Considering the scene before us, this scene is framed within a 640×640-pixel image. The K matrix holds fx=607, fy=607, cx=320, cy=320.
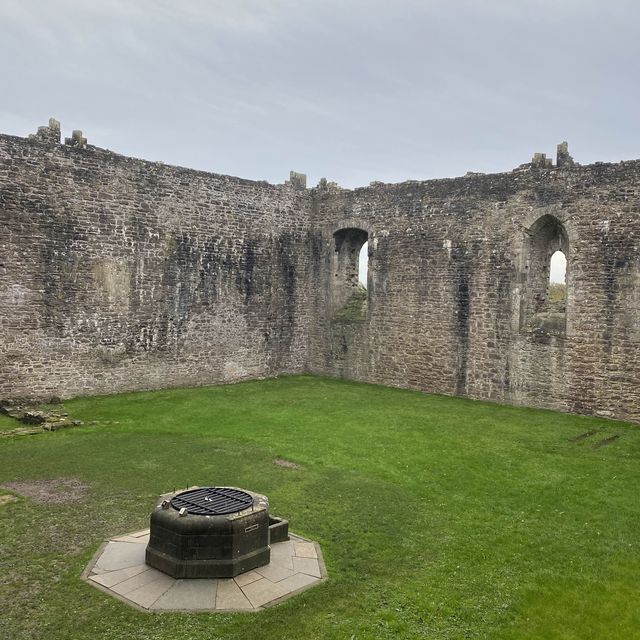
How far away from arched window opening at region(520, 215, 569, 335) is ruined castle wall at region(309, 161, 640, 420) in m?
0.09

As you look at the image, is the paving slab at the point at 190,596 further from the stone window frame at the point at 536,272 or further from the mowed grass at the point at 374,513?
the stone window frame at the point at 536,272

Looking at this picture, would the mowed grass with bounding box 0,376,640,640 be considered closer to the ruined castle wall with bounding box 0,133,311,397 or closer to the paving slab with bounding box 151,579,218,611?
the paving slab with bounding box 151,579,218,611

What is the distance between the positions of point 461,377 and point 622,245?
555cm

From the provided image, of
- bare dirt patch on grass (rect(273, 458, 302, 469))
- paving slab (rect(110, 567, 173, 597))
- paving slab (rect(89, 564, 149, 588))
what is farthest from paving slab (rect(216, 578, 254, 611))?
bare dirt patch on grass (rect(273, 458, 302, 469))

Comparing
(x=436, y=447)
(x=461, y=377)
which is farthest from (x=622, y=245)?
(x=436, y=447)

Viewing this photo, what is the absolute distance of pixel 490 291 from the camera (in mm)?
16969

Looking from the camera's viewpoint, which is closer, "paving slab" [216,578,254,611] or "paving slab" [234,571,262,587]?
"paving slab" [216,578,254,611]

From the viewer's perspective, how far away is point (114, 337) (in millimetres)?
16781

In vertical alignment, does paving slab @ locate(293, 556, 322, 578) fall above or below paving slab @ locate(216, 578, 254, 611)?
below

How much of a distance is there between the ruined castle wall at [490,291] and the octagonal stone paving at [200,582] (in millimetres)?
10592

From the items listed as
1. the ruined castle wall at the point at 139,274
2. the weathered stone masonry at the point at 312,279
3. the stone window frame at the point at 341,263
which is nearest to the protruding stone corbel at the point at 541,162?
the weathered stone masonry at the point at 312,279

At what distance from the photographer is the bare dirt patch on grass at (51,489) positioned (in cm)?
870

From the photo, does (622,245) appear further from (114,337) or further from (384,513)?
(114,337)

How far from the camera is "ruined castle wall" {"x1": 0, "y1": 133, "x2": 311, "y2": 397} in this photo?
15.2 m
